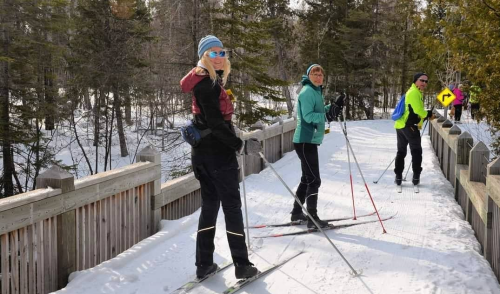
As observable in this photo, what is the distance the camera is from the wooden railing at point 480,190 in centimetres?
427

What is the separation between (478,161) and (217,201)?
11.5 ft

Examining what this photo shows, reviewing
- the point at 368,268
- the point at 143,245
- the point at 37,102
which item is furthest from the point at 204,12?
the point at 368,268

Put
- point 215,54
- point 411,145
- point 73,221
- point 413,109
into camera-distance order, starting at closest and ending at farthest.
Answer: point 215,54 < point 73,221 < point 413,109 < point 411,145

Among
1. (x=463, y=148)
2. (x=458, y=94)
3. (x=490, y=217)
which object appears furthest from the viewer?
(x=458, y=94)

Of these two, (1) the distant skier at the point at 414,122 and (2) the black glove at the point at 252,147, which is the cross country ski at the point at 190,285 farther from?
(1) the distant skier at the point at 414,122

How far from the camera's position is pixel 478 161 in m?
5.59

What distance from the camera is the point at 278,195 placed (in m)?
7.60

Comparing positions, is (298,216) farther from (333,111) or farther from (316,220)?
(333,111)

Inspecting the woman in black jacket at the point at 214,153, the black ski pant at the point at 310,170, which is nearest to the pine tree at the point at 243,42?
the black ski pant at the point at 310,170

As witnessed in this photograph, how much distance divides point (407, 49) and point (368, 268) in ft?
111

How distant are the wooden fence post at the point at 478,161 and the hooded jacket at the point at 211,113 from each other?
3.39 m

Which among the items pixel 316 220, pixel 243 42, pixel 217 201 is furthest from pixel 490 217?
pixel 243 42

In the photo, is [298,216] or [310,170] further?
[298,216]

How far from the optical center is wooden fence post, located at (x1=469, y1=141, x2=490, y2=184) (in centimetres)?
553
